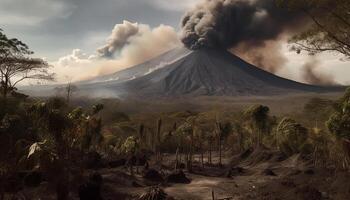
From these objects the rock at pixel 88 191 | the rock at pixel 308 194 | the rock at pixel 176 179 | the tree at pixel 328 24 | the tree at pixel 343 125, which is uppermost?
the tree at pixel 328 24

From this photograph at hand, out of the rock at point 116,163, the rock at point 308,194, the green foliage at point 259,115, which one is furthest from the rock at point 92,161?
the green foliage at point 259,115

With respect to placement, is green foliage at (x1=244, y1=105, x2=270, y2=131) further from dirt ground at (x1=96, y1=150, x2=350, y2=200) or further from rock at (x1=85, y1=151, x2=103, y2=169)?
rock at (x1=85, y1=151, x2=103, y2=169)

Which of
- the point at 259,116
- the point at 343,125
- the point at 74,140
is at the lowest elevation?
the point at 74,140

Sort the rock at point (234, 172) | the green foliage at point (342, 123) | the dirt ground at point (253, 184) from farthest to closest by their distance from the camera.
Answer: the rock at point (234, 172)
the dirt ground at point (253, 184)
the green foliage at point (342, 123)

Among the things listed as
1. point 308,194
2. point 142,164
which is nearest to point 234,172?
point 142,164

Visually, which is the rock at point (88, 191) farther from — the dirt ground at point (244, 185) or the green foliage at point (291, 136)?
the green foliage at point (291, 136)

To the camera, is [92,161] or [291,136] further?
[291,136]

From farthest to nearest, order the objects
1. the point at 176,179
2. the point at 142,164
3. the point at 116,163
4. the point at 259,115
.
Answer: the point at 259,115 < the point at 142,164 < the point at 116,163 < the point at 176,179

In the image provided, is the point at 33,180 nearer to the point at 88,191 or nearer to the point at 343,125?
the point at 88,191

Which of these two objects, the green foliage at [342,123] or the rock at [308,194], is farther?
the rock at [308,194]
